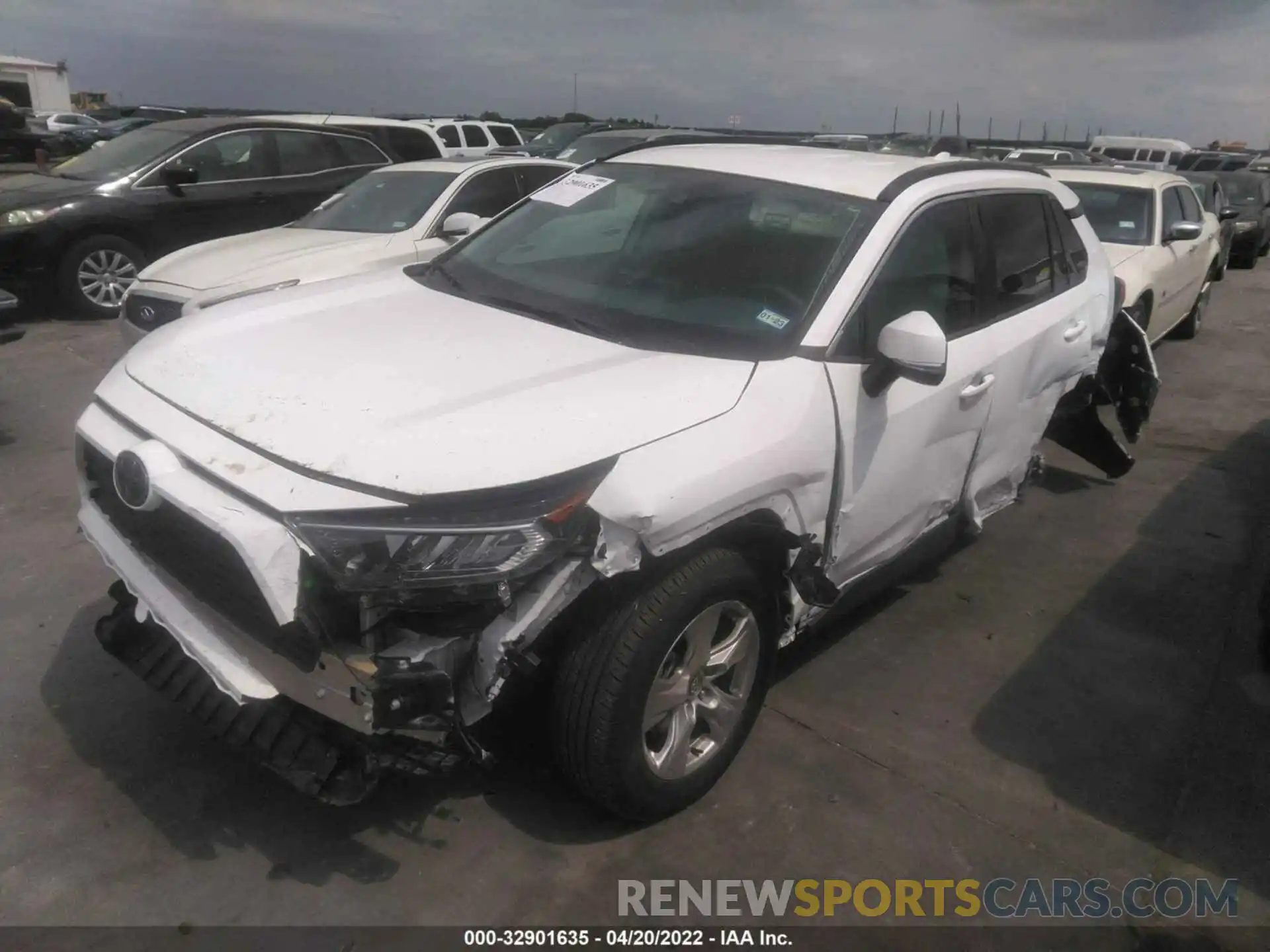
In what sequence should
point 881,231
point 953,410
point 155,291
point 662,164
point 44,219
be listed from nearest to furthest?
point 881,231 → point 953,410 → point 662,164 → point 155,291 → point 44,219

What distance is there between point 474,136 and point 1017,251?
48.4ft

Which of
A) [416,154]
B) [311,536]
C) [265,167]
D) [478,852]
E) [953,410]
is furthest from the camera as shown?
[416,154]

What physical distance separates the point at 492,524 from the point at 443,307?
1.31 meters

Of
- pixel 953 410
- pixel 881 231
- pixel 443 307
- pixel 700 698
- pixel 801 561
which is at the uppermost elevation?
pixel 881 231

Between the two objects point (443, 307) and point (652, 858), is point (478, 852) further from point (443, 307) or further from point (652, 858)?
point (443, 307)

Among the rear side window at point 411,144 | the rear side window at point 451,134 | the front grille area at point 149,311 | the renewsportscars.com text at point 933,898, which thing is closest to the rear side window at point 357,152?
the rear side window at point 411,144

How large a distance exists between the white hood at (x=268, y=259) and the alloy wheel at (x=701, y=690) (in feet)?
15.8

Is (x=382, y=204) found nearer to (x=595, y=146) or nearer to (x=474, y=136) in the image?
(x=595, y=146)

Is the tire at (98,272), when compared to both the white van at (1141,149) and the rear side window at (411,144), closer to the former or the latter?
the rear side window at (411,144)

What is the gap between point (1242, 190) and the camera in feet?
57.1

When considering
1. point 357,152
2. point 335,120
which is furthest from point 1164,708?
point 335,120

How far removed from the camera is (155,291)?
21.5ft

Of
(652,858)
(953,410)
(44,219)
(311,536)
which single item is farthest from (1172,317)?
(44,219)

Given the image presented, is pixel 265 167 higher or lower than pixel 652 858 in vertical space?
higher
